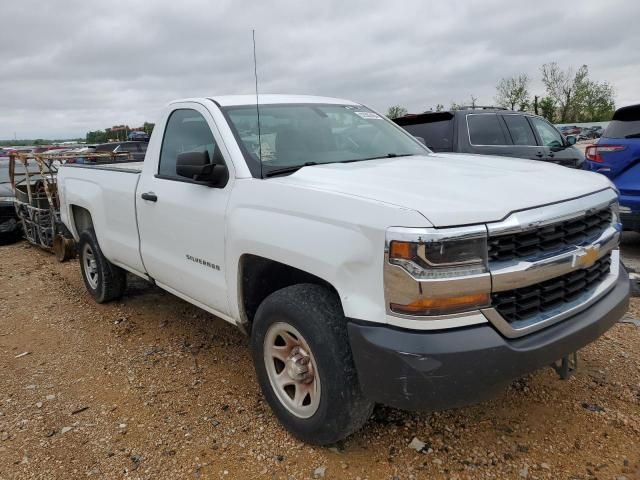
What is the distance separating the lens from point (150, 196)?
383 cm

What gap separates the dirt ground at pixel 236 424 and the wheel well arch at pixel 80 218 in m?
1.51

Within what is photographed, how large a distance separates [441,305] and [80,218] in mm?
4718

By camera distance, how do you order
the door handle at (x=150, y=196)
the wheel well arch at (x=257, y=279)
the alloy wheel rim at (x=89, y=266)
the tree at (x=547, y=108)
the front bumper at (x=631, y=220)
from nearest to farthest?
the wheel well arch at (x=257, y=279)
the door handle at (x=150, y=196)
the alloy wheel rim at (x=89, y=266)
the front bumper at (x=631, y=220)
the tree at (x=547, y=108)

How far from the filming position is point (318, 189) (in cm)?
257

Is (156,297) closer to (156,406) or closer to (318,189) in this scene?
(156,406)

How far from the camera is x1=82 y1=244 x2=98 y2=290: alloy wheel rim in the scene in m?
5.41

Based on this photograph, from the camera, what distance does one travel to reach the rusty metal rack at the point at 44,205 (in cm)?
771

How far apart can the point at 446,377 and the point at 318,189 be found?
106cm

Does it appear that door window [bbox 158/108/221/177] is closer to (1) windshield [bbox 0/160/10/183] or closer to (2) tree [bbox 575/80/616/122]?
(1) windshield [bbox 0/160/10/183]

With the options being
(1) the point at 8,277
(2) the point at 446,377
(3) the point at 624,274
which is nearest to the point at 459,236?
(2) the point at 446,377

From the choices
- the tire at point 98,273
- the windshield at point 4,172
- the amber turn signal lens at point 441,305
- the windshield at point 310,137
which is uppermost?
the windshield at point 310,137

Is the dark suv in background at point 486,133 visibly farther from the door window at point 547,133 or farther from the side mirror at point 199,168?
the side mirror at point 199,168

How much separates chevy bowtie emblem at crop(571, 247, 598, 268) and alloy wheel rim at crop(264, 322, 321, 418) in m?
1.33

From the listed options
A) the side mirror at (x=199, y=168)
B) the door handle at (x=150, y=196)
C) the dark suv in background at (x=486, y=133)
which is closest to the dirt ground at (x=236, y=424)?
the door handle at (x=150, y=196)
